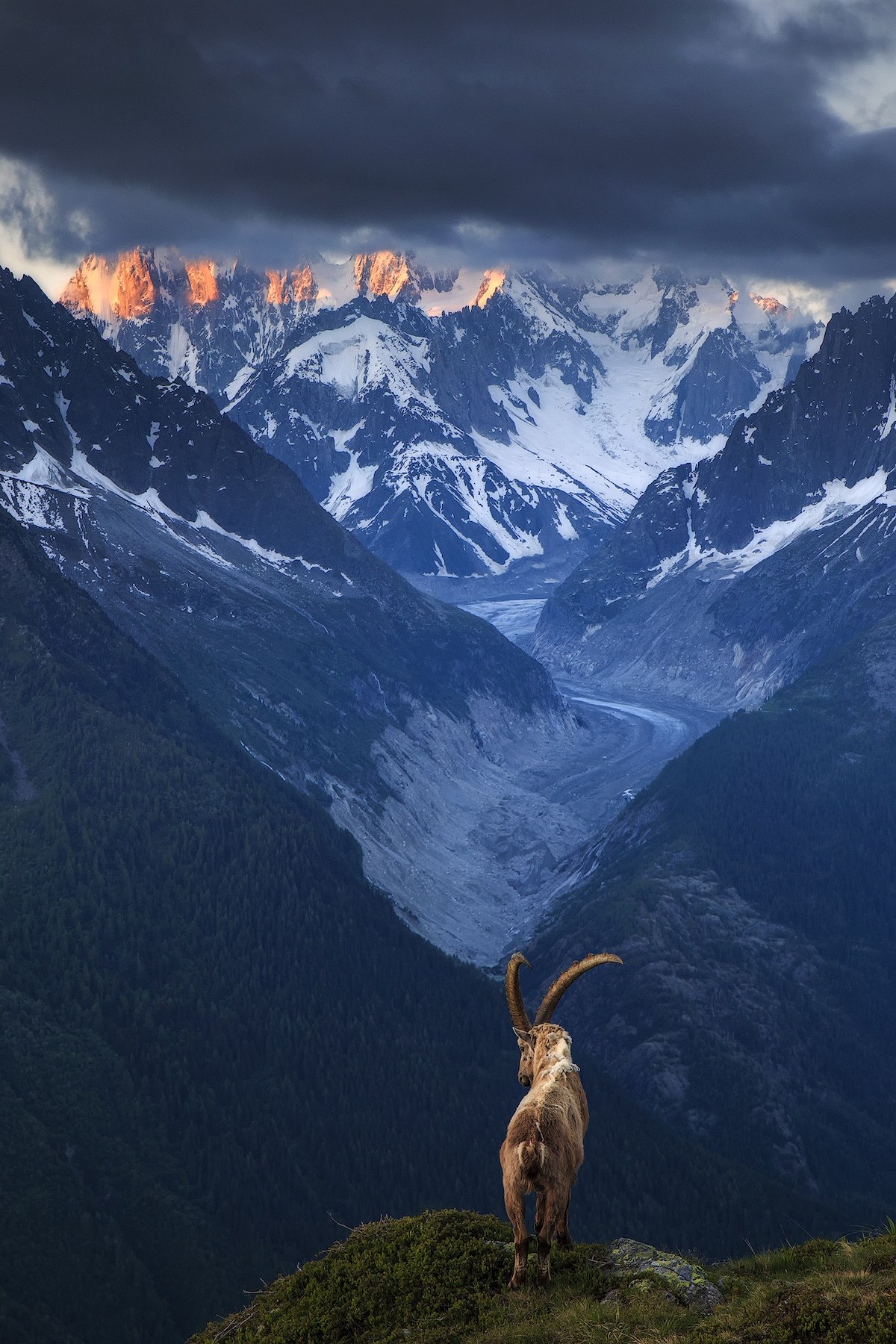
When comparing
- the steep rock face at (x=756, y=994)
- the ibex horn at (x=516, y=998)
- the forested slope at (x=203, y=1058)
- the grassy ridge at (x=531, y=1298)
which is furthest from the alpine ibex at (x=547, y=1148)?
the steep rock face at (x=756, y=994)

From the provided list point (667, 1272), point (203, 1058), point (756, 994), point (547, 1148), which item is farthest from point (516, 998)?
point (756, 994)

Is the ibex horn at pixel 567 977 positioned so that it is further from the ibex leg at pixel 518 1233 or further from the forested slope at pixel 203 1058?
the forested slope at pixel 203 1058

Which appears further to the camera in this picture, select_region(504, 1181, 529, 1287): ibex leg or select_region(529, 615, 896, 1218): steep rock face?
select_region(529, 615, 896, 1218): steep rock face

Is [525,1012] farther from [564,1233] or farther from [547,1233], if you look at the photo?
[564,1233]

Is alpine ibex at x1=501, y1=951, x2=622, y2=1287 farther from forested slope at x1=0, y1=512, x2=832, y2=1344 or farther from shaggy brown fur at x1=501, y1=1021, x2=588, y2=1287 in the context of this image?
forested slope at x1=0, y1=512, x2=832, y2=1344

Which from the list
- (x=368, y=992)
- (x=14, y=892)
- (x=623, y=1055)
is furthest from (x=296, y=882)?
(x=623, y=1055)

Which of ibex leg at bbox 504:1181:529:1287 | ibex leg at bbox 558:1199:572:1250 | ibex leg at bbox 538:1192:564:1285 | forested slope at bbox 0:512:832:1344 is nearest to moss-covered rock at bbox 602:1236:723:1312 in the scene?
ibex leg at bbox 558:1199:572:1250
